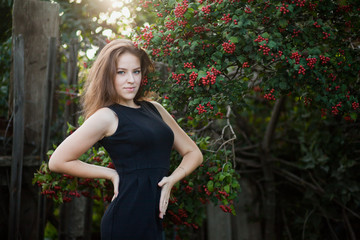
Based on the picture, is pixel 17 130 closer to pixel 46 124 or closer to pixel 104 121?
pixel 46 124

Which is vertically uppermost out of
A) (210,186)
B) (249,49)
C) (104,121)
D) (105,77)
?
(249,49)

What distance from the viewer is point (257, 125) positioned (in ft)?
17.6

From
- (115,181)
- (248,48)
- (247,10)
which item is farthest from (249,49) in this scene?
(115,181)

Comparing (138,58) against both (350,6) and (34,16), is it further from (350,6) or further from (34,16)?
(34,16)

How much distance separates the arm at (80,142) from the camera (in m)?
1.80

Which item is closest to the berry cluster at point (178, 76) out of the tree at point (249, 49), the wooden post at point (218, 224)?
the tree at point (249, 49)

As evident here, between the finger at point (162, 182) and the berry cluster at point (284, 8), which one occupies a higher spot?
the berry cluster at point (284, 8)

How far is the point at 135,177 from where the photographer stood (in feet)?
6.14

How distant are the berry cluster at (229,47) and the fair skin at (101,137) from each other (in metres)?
0.52

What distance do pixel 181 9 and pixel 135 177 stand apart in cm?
98

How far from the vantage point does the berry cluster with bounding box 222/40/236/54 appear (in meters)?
1.91

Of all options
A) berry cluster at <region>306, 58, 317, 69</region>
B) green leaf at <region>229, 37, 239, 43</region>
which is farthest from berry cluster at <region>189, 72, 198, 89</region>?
berry cluster at <region>306, 58, 317, 69</region>

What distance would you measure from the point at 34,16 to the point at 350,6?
2.71m

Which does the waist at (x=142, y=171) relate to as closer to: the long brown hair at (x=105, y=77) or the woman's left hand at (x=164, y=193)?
the woman's left hand at (x=164, y=193)
